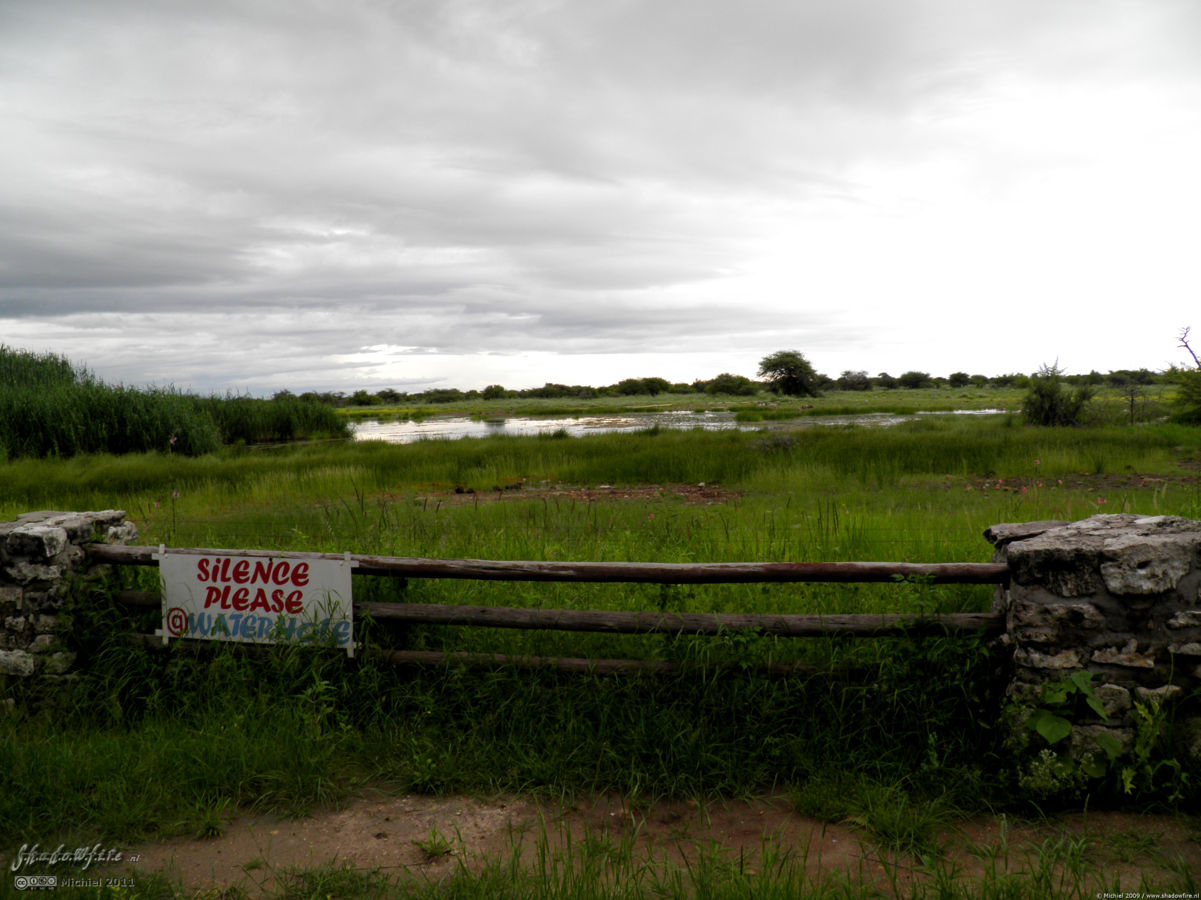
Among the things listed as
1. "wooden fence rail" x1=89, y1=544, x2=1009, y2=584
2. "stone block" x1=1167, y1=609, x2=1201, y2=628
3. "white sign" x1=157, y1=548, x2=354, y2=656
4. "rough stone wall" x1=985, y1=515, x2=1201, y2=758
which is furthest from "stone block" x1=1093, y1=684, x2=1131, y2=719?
"white sign" x1=157, y1=548, x2=354, y2=656

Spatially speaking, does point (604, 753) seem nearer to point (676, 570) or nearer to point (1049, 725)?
point (676, 570)

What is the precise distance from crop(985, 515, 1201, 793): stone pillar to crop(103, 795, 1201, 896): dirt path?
0.36m

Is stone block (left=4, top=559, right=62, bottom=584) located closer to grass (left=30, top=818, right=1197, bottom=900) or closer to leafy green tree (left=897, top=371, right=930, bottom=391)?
grass (left=30, top=818, right=1197, bottom=900)

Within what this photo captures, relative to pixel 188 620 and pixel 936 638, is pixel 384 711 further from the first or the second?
pixel 936 638

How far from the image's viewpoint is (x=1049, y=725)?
130 inches

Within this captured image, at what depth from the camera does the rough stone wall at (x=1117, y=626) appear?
330cm

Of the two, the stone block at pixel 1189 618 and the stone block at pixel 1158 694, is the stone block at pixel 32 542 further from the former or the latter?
the stone block at pixel 1189 618

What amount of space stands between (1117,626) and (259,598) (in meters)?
4.66

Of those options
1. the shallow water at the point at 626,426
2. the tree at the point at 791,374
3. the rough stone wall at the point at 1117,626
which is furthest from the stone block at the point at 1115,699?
the tree at the point at 791,374

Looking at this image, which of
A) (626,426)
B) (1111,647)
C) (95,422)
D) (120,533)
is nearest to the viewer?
(1111,647)

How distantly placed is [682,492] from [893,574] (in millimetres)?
8814

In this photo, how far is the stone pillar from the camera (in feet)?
10.8

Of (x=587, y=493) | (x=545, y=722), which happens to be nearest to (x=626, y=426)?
(x=587, y=493)

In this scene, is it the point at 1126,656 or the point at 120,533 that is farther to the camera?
the point at 120,533
